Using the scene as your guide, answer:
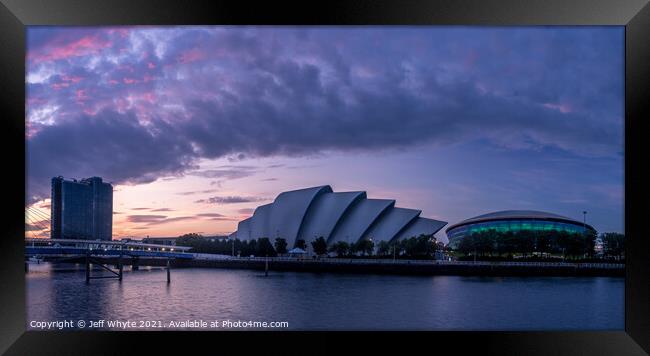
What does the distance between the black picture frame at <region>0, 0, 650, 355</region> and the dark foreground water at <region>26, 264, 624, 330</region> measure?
2.52m

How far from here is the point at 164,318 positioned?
29.6 ft

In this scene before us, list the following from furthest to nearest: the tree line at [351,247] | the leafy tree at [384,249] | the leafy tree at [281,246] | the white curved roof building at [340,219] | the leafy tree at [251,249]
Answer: the leafy tree at [251,249]
the leafy tree at [281,246]
the white curved roof building at [340,219]
the leafy tree at [384,249]
the tree line at [351,247]

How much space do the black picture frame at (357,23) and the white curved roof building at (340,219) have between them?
2748cm

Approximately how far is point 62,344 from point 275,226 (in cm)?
2992

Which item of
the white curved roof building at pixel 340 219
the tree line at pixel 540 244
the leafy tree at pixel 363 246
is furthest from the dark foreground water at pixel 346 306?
the white curved roof building at pixel 340 219

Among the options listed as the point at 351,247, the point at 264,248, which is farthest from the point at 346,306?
the point at 264,248

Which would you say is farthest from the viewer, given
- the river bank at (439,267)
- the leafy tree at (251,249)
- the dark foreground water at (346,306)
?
the leafy tree at (251,249)

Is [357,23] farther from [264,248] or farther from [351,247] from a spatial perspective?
[264,248]

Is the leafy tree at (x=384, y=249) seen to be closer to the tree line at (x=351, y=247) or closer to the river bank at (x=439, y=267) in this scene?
the tree line at (x=351, y=247)

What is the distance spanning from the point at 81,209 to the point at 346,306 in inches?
1366

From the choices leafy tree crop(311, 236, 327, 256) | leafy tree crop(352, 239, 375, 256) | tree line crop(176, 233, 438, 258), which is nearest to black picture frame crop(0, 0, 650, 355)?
tree line crop(176, 233, 438, 258)

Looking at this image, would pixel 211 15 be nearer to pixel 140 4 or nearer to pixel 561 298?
pixel 140 4

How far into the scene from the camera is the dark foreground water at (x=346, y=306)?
29.0 ft

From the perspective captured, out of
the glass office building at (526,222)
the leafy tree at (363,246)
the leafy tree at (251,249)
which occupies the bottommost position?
the leafy tree at (251,249)
